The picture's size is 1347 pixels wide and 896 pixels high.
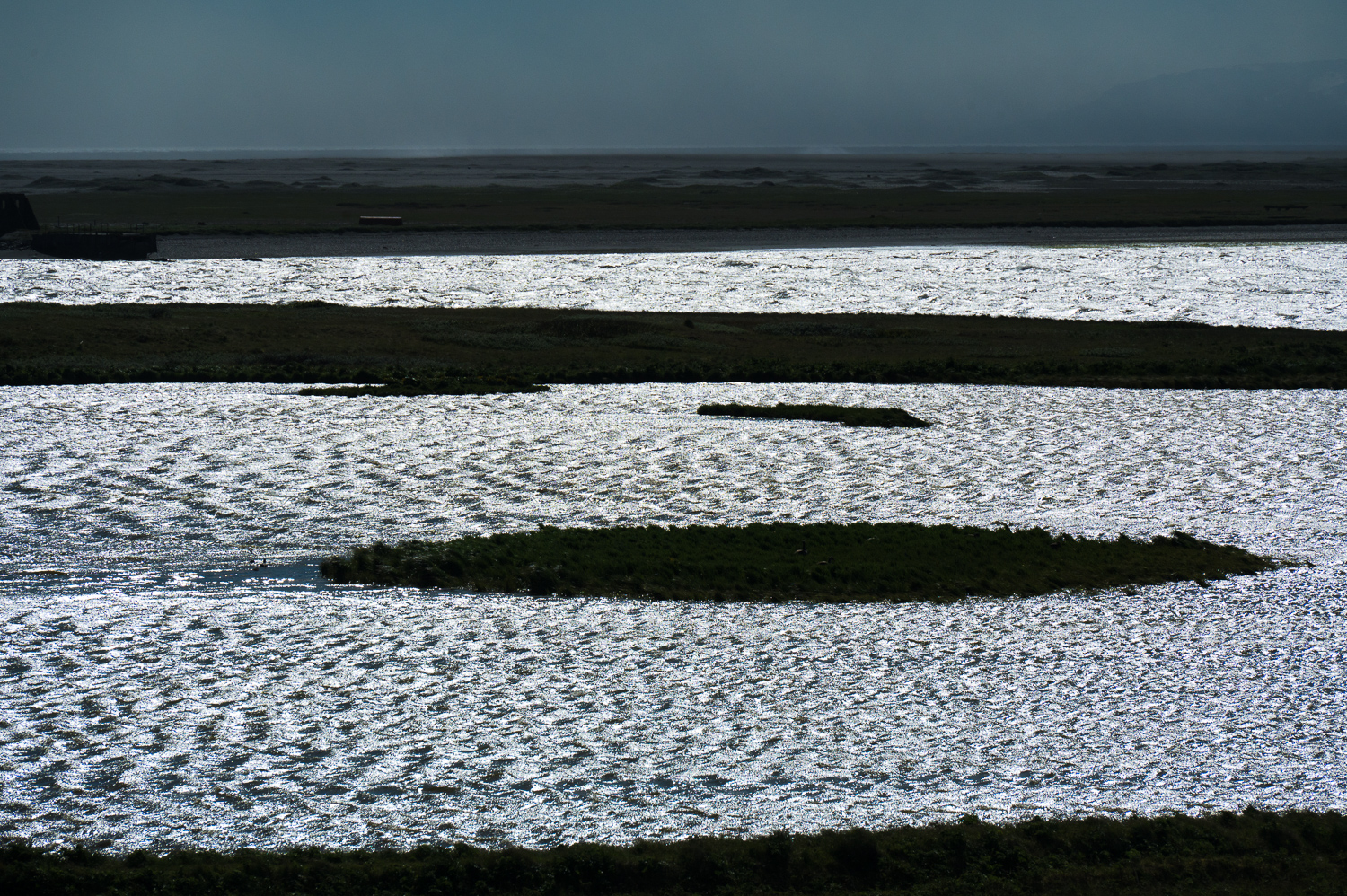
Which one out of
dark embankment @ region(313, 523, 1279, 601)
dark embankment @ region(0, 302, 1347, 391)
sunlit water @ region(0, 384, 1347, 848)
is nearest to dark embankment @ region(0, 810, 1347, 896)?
sunlit water @ region(0, 384, 1347, 848)

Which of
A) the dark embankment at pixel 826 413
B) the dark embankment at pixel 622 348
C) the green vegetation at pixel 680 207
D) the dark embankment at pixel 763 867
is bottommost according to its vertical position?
the dark embankment at pixel 763 867

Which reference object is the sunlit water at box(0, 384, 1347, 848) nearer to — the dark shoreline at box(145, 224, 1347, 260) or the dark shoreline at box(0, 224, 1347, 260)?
the dark shoreline at box(0, 224, 1347, 260)

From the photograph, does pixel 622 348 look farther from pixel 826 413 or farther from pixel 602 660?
pixel 602 660

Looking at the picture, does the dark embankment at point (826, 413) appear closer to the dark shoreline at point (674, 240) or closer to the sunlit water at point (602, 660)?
the sunlit water at point (602, 660)

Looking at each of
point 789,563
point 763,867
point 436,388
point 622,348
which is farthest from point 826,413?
point 763,867

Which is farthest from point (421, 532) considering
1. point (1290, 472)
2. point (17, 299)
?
point (17, 299)

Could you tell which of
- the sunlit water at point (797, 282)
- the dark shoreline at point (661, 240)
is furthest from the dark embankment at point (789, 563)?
the dark shoreline at point (661, 240)

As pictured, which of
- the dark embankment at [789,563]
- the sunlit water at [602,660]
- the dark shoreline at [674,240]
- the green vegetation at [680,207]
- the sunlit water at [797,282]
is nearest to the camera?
the sunlit water at [602,660]
